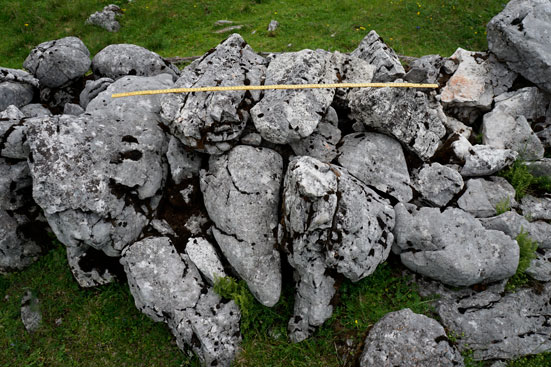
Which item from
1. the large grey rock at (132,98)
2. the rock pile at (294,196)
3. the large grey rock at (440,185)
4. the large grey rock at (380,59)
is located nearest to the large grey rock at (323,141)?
the rock pile at (294,196)

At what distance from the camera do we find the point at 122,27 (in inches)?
828

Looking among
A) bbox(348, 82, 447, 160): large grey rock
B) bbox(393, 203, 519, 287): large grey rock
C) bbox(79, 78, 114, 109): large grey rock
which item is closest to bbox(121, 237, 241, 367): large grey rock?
bbox(393, 203, 519, 287): large grey rock

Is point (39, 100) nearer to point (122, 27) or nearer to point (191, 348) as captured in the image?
point (191, 348)

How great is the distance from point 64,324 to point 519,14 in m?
15.0

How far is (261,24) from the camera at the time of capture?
20016 mm

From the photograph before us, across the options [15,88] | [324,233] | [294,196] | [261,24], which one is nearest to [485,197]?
[324,233]

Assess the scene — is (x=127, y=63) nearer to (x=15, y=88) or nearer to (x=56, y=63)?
(x=56, y=63)

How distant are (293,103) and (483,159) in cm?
529

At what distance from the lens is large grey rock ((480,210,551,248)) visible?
8.09 meters

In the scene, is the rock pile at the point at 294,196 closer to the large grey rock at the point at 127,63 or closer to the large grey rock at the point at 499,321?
the large grey rock at the point at 499,321

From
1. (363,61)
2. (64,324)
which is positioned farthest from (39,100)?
(363,61)

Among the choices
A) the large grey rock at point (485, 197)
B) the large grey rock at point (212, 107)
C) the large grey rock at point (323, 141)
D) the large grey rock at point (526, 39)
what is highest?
the large grey rock at point (526, 39)

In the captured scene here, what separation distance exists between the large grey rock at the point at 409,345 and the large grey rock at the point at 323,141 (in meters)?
4.07

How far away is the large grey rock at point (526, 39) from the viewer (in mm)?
9852
